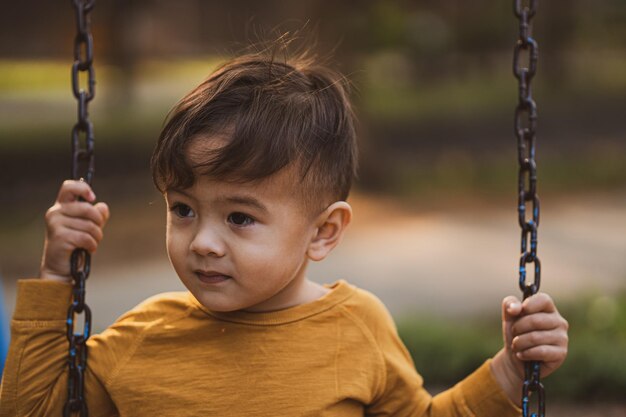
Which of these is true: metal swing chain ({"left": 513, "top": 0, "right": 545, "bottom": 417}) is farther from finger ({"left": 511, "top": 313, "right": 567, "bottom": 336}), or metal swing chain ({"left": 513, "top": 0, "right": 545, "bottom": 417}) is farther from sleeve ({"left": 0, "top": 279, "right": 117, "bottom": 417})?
sleeve ({"left": 0, "top": 279, "right": 117, "bottom": 417})

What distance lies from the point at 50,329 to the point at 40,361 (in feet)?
0.25

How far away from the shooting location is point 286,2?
35.0 feet

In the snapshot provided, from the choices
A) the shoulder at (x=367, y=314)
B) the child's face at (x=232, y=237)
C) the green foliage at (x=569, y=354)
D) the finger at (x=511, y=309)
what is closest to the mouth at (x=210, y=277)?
the child's face at (x=232, y=237)

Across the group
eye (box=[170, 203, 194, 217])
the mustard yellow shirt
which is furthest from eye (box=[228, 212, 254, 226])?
the mustard yellow shirt

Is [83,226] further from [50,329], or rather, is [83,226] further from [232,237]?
[232,237]

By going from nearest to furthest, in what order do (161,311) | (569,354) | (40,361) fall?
(40,361) → (161,311) → (569,354)

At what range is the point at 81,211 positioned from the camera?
2207 mm

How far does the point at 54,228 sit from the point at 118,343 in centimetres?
30

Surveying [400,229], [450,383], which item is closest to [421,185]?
[400,229]

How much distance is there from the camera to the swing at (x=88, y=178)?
6.95 ft

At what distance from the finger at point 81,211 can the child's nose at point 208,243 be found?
30cm

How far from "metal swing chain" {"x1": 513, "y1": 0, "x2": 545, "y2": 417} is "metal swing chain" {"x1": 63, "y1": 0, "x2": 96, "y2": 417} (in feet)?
3.25

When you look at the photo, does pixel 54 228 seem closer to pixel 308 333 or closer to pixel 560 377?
pixel 308 333

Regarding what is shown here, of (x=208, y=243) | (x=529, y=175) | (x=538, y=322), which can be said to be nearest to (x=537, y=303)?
(x=538, y=322)
